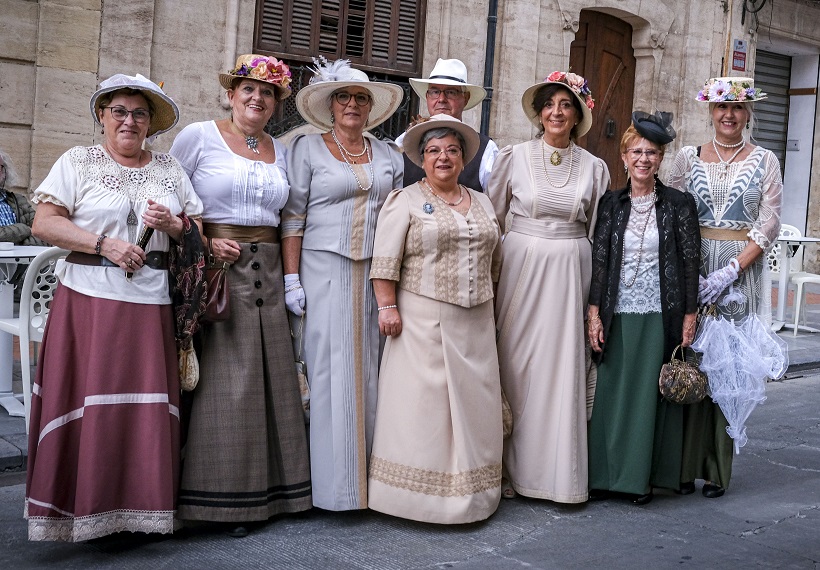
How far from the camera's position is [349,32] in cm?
1025

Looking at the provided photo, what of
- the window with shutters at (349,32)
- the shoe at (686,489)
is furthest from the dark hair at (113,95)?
the window with shutters at (349,32)

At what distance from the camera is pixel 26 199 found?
8.20m

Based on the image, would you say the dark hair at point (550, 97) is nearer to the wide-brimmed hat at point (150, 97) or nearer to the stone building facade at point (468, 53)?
the wide-brimmed hat at point (150, 97)

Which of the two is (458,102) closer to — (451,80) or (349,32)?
(451,80)

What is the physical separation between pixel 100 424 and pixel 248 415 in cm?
66

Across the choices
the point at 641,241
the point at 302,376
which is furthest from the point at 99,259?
the point at 641,241

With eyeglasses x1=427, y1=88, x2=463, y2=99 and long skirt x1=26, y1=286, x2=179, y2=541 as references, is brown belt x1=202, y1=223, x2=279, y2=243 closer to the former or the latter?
long skirt x1=26, y1=286, x2=179, y2=541

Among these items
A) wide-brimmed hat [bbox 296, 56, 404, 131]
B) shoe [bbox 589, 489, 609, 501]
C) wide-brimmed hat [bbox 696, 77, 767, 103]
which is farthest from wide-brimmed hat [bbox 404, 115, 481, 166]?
shoe [bbox 589, 489, 609, 501]

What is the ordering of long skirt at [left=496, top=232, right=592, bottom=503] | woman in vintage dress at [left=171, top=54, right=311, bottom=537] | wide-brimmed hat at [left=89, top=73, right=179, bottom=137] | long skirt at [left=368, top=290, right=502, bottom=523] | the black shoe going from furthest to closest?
1. the black shoe
2. long skirt at [left=496, top=232, right=592, bottom=503]
3. long skirt at [left=368, top=290, right=502, bottom=523]
4. woman in vintage dress at [left=171, top=54, right=311, bottom=537]
5. wide-brimmed hat at [left=89, top=73, right=179, bottom=137]

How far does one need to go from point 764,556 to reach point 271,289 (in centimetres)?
242

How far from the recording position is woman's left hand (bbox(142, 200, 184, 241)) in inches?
153

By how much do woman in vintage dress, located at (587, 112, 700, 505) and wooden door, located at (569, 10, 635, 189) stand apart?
755 centimetres

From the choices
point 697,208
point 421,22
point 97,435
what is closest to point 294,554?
point 97,435

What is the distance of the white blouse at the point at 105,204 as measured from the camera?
12.9ft
